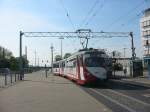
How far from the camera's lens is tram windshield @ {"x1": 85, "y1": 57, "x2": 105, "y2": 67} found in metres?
31.8

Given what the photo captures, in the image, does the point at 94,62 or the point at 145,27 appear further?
the point at 145,27

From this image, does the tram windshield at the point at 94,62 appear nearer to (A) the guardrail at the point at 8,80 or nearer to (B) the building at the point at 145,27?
(A) the guardrail at the point at 8,80

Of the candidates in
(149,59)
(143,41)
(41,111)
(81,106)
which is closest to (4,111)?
(41,111)

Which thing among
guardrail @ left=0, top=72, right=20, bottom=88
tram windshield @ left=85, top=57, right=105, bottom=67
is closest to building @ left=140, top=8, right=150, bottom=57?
guardrail @ left=0, top=72, right=20, bottom=88

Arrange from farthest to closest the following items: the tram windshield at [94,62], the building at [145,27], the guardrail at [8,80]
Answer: the building at [145,27] → the guardrail at [8,80] → the tram windshield at [94,62]

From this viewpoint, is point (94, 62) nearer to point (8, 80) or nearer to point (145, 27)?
point (8, 80)

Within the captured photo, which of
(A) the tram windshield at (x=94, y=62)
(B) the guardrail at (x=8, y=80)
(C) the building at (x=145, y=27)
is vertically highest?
(C) the building at (x=145, y=27)

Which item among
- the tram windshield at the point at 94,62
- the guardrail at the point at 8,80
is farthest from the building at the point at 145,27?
the tram windshield at the point at 94,62

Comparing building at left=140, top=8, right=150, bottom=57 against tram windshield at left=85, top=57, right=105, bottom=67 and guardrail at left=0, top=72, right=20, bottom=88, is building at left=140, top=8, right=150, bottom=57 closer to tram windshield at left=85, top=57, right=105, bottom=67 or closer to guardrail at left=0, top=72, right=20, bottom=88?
guardrail at left=0, top=72, right=20, bottom=88

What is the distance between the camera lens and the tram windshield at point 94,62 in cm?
3184

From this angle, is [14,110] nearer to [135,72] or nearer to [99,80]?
[99,80]

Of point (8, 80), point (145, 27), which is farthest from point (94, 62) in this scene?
point (145, 27)

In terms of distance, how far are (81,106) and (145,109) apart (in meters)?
2.83

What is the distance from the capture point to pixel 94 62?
105ft
